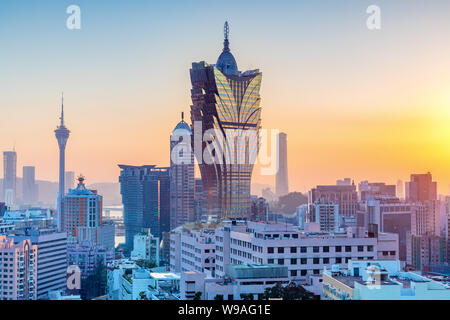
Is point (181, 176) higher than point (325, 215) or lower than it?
higher

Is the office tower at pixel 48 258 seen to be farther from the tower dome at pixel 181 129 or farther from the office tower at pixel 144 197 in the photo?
the office tower at pixel 144 197

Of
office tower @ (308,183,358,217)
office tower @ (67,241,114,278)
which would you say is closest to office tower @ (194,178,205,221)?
office tower @ (308,183,358,217)

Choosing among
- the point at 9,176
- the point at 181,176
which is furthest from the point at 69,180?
the point at 9,176

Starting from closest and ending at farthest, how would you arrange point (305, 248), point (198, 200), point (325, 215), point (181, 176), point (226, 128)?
1. point (305, 248)
2. point (325, 215)
3. point (226, 128)
4. point (198, 200)
5. point (181, 176)

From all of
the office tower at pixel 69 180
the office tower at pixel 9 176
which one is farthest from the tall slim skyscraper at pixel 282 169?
the office tower at pixel 69 180

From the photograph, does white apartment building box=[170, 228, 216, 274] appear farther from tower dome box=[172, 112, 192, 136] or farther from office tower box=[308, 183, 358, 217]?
tower dome box=[172, 112, 192, 136]

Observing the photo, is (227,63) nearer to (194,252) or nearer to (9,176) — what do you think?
(9,176)

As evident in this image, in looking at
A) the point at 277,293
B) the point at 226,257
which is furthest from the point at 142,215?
the point at 277,293
